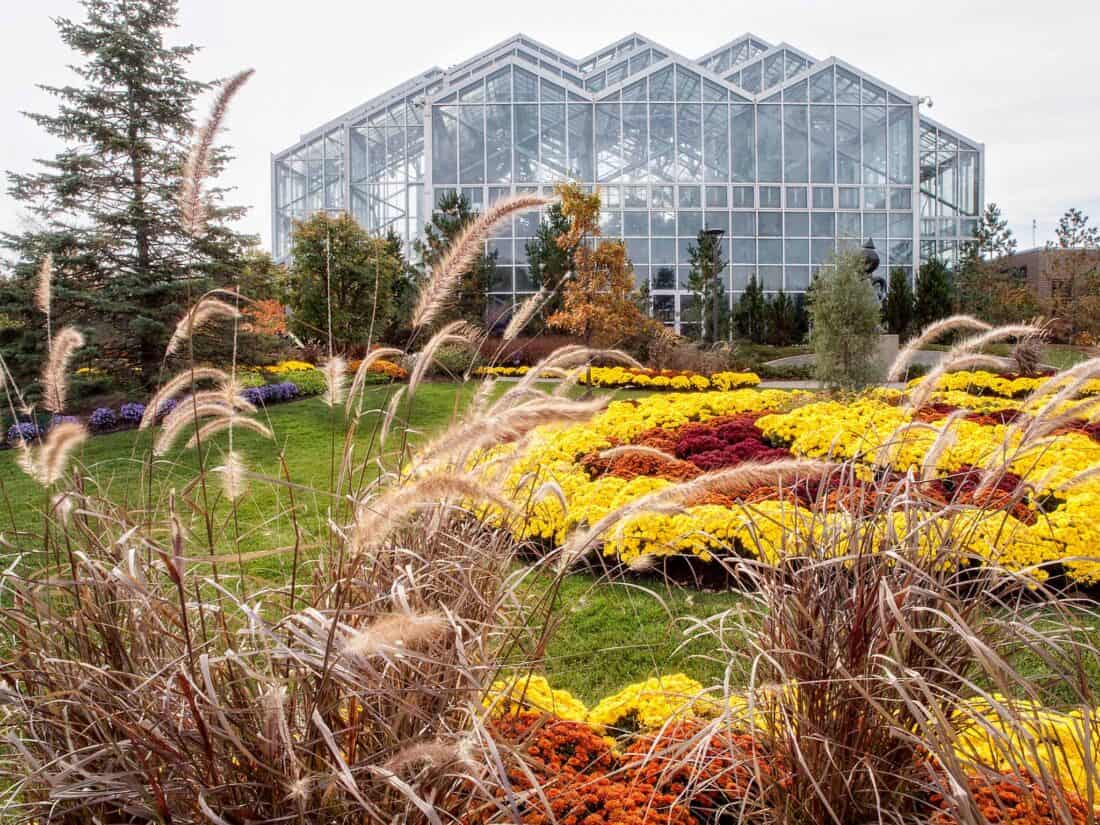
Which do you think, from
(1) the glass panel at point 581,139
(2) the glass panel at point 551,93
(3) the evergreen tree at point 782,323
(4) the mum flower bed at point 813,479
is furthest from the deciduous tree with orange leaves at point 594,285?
(2) the glass panel at point 551,93

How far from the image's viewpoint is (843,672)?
1684 millimetres

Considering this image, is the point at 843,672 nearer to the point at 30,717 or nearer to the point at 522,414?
the point at 522,414

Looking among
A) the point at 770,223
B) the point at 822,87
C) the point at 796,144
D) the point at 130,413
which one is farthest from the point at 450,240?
the point at 822,87

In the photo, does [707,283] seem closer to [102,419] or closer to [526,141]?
[526,141]

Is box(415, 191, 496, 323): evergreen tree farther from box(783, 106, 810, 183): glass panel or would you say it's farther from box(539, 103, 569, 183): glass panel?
box(783, 106, 810, 183): glass panel

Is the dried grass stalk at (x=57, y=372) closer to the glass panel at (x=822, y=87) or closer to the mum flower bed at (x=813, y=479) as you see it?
the mum flower bed at (x=813, y=479)

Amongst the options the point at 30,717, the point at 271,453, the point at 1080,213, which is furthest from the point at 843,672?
the point at 1080,213

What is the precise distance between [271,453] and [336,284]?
787 centimetres

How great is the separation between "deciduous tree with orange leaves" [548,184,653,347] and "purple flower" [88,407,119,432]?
734 cm

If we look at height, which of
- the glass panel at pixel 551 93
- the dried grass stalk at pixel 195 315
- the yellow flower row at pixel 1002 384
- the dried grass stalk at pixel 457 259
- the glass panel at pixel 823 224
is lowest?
the yellow flower row at pixel 1002 384

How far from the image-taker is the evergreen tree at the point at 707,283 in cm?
2266

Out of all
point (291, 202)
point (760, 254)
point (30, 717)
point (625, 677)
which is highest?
point (291, 202)

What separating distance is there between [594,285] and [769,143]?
46.4ft

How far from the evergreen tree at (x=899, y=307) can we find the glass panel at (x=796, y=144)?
450cm
